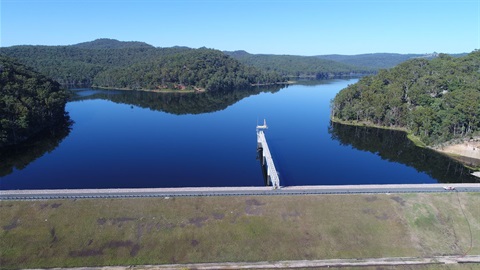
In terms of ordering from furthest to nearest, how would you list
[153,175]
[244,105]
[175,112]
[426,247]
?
1. [244,105]
2. [175,112]
3. [153,175]
4. [426,247]

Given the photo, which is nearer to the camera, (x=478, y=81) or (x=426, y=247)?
(x=426, y=247)

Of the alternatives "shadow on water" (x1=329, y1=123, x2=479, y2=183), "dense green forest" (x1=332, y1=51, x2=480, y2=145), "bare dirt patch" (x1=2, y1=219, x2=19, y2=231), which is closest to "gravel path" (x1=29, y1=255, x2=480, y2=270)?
"bare dirt patch" (x1=2, y1=219, x2=19, y2=231)

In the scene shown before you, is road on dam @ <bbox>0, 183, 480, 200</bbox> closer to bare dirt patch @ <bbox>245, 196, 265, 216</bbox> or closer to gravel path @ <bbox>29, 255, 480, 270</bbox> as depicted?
bare dirt patch @ <bbox>245, 196, 265, 216</bbox>

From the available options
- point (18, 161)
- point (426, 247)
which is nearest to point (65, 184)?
point (18, 161)

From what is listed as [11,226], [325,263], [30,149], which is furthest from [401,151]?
[30,149]

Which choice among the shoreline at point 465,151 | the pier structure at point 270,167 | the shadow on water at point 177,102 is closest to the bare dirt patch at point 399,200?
the pier structure at point 270,167

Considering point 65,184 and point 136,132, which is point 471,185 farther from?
point 136,132

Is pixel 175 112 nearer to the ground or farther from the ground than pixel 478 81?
nearer to the ground
